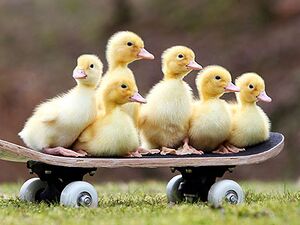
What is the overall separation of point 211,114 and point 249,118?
0.40 meters

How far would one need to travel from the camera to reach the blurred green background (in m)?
19.2

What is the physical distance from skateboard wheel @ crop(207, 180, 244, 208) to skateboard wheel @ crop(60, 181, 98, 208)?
1.04 m

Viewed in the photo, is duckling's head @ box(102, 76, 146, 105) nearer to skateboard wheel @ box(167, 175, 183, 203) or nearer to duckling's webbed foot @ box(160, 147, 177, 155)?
duckling's webbed foot @ box(160, 147, 177, 155)

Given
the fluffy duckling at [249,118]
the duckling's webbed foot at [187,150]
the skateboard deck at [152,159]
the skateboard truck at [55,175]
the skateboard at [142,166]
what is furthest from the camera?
the fluffy duckling at [249,118]

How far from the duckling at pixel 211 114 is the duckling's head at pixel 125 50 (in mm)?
564

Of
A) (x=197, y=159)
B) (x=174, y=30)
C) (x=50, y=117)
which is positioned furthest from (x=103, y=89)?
(x=174, y=30)

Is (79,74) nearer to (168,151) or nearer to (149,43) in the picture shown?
(168,151)

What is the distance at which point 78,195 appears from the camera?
23.8 feet

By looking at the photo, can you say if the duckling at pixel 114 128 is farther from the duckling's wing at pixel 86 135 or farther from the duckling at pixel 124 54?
the duckling at pixel 124 54

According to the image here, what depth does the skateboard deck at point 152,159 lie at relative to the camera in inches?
276

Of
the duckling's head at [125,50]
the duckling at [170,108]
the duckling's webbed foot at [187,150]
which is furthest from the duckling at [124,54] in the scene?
the duckling's webbed foot at [187,150]

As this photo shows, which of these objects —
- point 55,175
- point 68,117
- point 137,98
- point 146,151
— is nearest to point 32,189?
point 55,175

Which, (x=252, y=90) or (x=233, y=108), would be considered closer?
(x=252, y=90)

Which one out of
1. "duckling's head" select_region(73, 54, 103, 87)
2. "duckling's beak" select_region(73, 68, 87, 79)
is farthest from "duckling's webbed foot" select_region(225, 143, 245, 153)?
"duckling's beak" select_region(73, 68, 87, 79)
